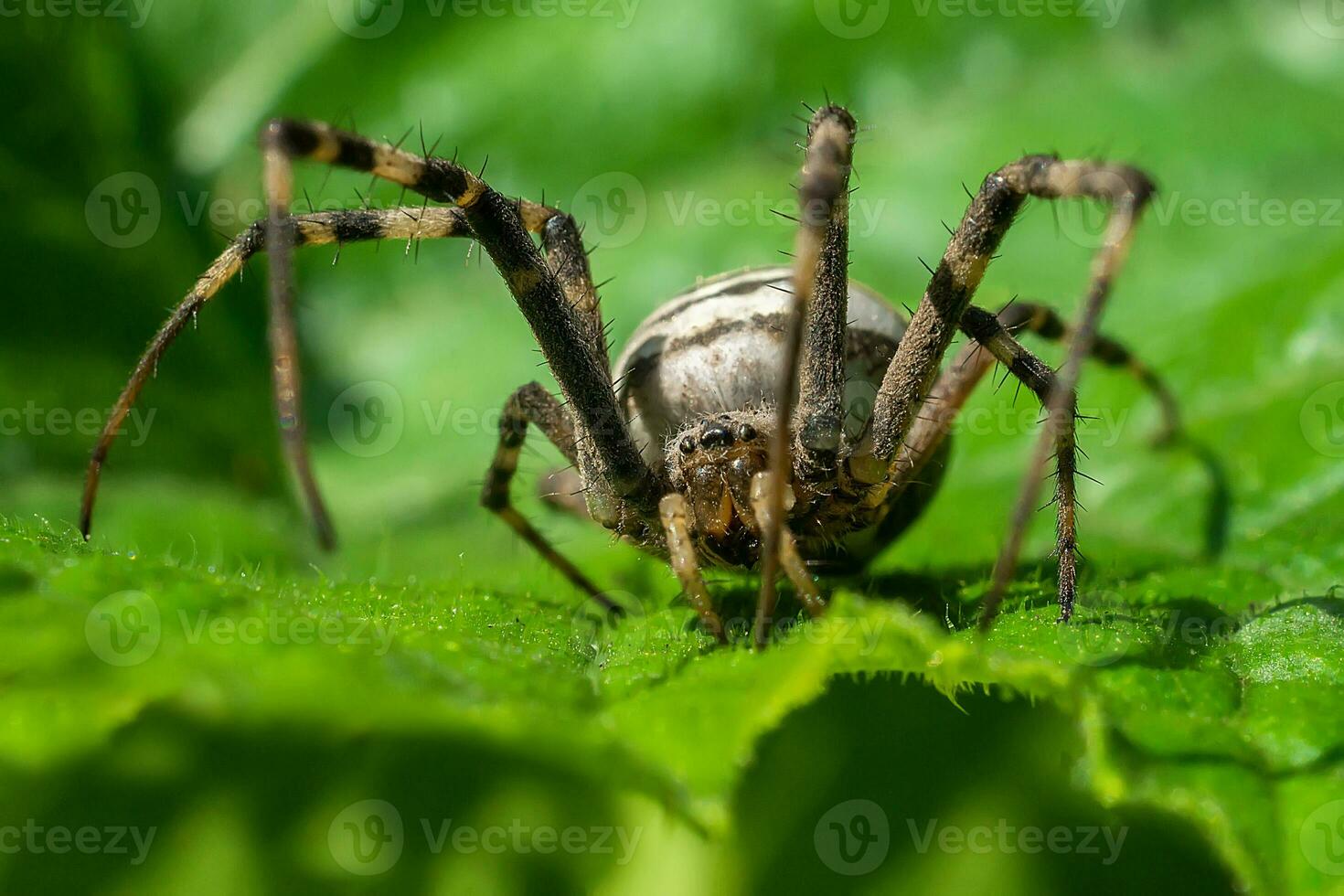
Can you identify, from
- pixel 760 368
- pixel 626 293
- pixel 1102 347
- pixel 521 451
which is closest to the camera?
pixel 760 368

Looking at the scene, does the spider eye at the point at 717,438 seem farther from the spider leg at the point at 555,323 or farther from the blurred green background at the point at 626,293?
the blurred green background at the point at 626,293

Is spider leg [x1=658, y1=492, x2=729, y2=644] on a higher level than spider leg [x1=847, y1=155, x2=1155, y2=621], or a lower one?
lower

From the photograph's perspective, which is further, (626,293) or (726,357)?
(626,293)

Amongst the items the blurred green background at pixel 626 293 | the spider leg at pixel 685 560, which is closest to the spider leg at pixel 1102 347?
the blurred green background at pixel 626 293

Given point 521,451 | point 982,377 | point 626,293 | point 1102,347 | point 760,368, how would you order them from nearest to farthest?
point 760,368
point 982,377
point 521,451
point 1102,347
point 626,293

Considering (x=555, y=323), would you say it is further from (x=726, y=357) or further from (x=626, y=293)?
(x=626, y=293)

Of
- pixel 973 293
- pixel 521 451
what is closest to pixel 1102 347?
pixel 973 293

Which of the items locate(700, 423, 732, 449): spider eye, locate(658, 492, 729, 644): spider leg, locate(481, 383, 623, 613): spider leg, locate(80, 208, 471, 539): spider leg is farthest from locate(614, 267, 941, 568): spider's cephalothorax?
locate(80, 208, 471, 539): spider leg

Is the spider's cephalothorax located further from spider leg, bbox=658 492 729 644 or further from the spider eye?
spider leg, bbox=658 492 729 644
